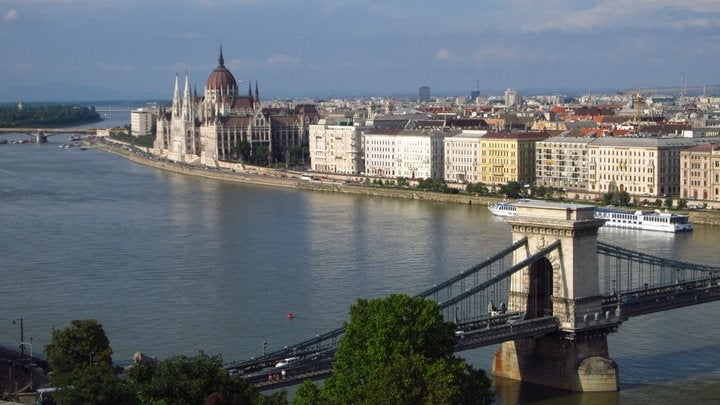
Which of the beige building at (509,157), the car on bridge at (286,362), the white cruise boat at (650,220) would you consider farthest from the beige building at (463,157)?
the car on bridge at (286,362)

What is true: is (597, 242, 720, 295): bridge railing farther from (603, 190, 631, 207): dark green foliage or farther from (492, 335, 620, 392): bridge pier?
(603, 190, 631, 207): dark green foliage

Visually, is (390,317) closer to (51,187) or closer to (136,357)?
(136,357)

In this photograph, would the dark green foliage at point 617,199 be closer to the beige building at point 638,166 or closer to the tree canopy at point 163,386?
the beige building at point 638,166

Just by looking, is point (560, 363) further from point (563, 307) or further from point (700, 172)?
point (700, 172)

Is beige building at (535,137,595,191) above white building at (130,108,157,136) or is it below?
below

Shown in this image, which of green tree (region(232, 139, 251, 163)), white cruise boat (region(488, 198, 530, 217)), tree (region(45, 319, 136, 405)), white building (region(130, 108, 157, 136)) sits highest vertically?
white building (region(130, 108, 157, 136))

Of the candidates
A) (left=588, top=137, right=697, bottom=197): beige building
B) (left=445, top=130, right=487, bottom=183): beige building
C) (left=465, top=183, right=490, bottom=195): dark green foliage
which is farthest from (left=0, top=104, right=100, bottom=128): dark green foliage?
(left=588, top=137, right=697, bottom=197): beige building

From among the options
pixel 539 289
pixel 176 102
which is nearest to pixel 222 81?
pixel 176 102
